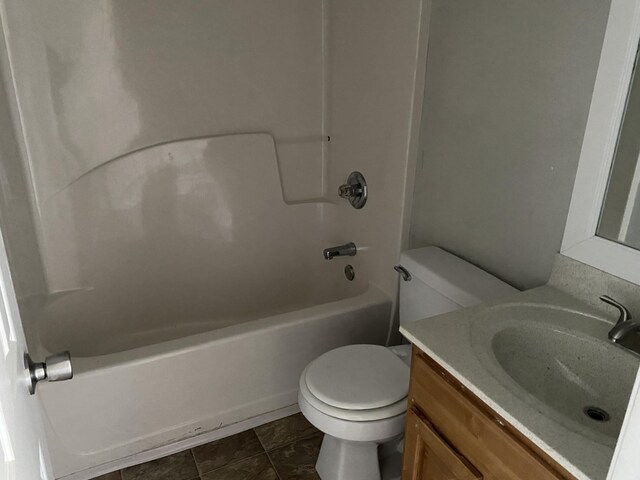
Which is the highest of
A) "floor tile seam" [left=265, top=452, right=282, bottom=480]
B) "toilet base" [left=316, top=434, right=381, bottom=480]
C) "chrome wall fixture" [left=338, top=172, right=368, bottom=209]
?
"chrome wall fixture" [left=338, top=172, right=368, bottom=209]

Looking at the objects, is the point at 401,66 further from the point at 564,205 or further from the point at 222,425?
the point at 222,425

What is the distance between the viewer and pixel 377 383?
1.54 metres

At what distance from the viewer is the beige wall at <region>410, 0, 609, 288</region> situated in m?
1.27

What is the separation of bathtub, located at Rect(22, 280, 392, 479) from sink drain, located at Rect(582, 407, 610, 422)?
1003mm

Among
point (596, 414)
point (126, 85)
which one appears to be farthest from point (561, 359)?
point (126, 85)

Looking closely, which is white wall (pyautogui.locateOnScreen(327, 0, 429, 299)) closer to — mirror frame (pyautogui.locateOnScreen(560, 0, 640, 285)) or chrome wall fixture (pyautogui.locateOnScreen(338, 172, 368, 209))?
chrome wall fixture (pyautogui.locateOnScreen(338, 172, 368, 209))

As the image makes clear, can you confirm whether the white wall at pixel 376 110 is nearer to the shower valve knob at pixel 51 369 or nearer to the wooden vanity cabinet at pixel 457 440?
the wooden vanity cabinet at pixel 457 440

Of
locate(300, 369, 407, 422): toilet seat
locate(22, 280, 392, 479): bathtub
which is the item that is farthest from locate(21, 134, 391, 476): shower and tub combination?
locate(300, 369, 407, 422): toilet seat

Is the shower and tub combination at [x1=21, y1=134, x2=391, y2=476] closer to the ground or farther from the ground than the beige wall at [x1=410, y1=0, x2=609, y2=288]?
closer to the ground

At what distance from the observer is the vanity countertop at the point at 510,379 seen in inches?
31.8

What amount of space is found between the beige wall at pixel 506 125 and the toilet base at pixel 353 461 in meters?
0.71

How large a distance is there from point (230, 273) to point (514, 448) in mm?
1787

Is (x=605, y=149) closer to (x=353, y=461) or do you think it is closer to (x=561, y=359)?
(x=561, y=359)

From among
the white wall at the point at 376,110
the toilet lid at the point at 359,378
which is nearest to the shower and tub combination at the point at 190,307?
the white wall at the point at 376,110
